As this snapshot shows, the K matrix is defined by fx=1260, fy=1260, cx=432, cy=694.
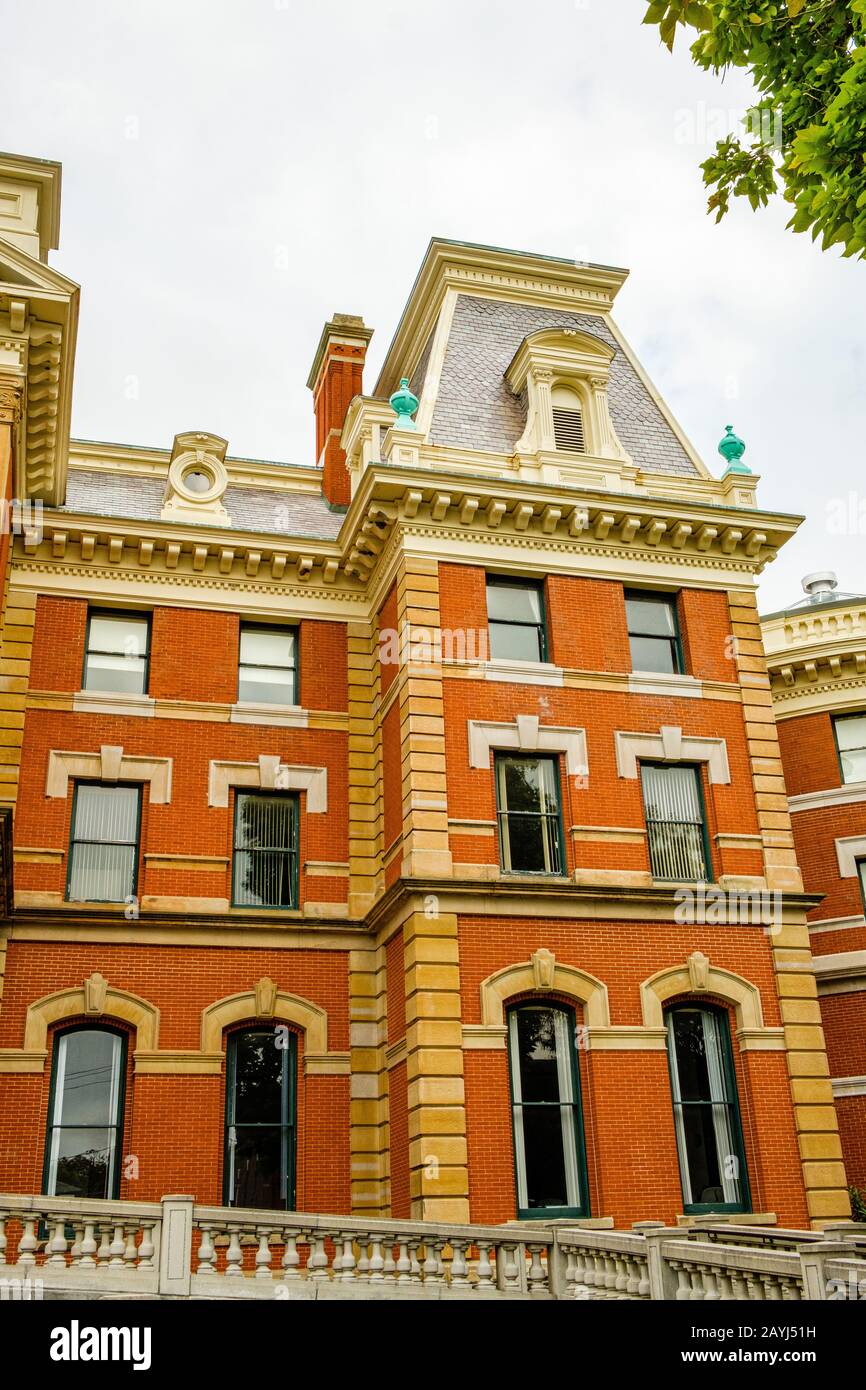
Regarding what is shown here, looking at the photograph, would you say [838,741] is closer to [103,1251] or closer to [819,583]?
[819,583]

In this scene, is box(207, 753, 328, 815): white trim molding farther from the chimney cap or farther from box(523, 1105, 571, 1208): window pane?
the chimney cap

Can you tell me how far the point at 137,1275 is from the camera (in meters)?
13.2

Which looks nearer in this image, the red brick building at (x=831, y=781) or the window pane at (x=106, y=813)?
the window pane at (x=106, y=813)

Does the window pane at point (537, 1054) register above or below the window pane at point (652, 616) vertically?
below

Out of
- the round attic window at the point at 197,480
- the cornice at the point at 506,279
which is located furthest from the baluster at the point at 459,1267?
the cornice at the point at 506,279

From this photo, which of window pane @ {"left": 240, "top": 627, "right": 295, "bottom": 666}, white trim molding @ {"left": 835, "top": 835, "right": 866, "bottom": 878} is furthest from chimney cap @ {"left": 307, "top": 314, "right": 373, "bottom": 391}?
white trim molding @ {"left": 835, "top": 835, "right": 866, "bottom": 878}

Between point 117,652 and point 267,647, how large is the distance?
273 centimetres

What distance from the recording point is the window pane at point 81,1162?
61.6 ft

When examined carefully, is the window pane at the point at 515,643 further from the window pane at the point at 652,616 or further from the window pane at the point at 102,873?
the window pane at the point at 102,873

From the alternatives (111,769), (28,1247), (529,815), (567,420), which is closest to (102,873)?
(111,769)

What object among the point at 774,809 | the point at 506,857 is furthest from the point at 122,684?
the point at 774,809

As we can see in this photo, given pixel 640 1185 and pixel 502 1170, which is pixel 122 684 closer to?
pixel 502 1170

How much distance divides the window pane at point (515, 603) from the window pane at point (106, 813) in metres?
7.00

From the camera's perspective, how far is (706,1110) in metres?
19.4
